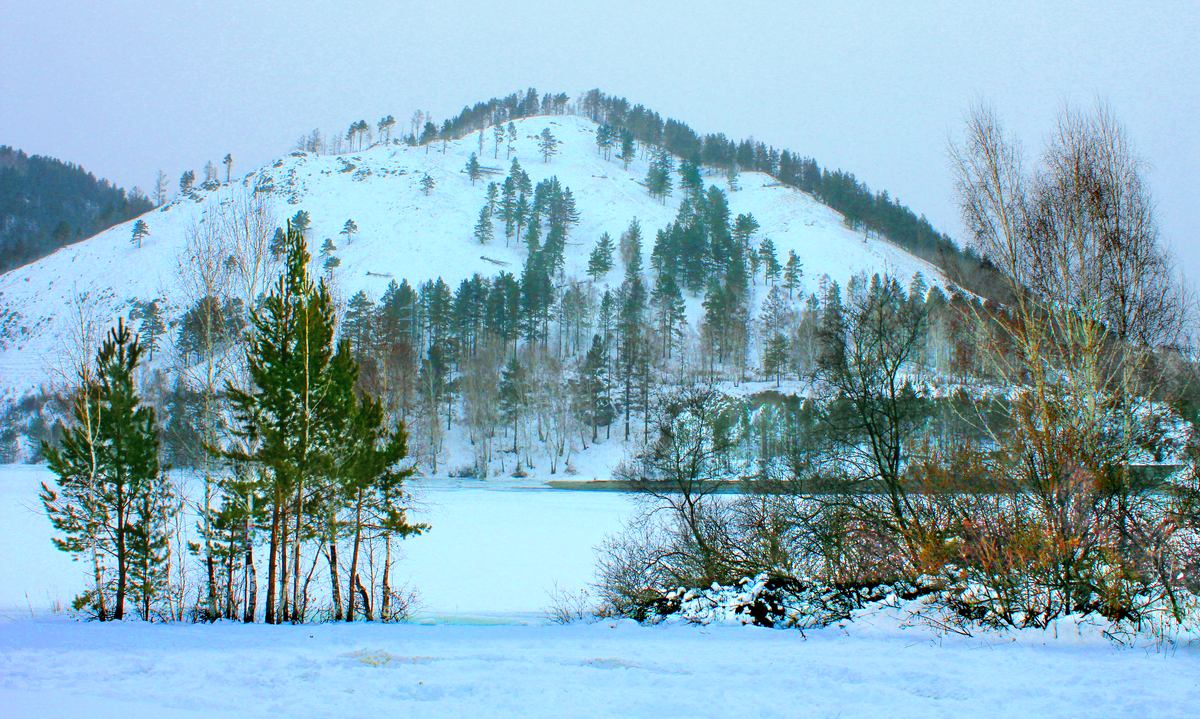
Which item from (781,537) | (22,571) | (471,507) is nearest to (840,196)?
(471,507)

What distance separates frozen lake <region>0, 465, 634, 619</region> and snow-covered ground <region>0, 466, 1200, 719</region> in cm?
853

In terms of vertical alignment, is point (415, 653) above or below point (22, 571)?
above

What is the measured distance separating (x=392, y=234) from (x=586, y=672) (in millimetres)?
103383

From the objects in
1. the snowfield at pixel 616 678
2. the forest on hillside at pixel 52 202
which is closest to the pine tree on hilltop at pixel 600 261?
the snowfield at pixel 616 678

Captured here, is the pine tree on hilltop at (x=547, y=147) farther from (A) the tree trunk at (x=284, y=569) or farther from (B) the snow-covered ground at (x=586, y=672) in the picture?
(B) the snow-covered ground at (x=586, y=672)

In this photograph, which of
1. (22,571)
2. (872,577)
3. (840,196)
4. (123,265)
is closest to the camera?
(872,577)

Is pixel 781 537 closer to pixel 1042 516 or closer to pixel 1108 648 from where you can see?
pixel 1042 516

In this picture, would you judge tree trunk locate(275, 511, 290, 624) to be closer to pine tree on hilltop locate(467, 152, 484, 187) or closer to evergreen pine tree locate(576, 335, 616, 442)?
evergreen pine tree locate(576, 335, 616, 442)

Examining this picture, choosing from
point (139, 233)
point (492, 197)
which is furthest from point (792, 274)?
point (139, 233)

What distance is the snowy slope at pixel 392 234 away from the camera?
285 feet

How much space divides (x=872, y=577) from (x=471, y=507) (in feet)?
92.3

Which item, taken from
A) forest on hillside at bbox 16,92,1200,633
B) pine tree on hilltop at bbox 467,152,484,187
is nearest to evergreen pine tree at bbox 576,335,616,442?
forest on hillside at bbox 16,92,1200,633

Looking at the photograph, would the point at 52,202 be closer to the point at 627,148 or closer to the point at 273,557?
the point at 627,148

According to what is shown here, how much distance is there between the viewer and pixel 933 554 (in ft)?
29.9
